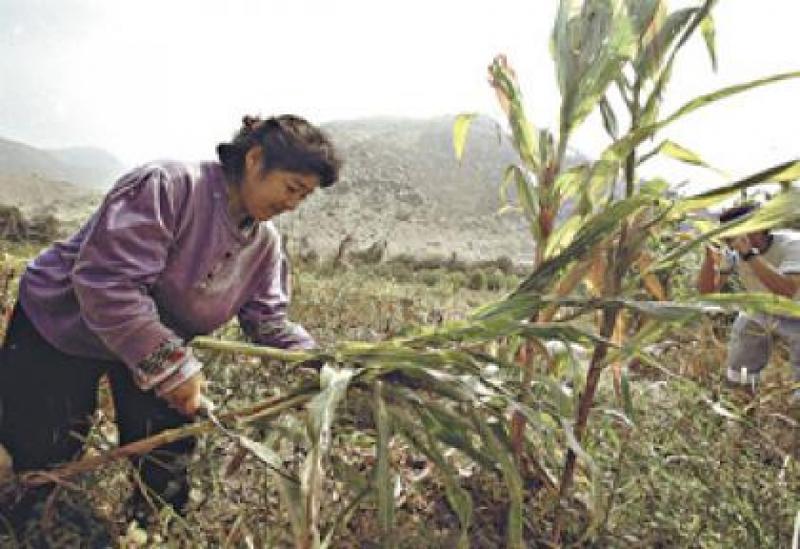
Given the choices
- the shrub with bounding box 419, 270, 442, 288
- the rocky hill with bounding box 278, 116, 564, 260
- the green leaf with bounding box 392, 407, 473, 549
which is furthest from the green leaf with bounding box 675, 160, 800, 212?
the rocky hill with bounding box 278, 116, 564, 260

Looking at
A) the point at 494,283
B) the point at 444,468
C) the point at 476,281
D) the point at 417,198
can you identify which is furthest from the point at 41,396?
the point at 417,198

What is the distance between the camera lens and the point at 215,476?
1.66m

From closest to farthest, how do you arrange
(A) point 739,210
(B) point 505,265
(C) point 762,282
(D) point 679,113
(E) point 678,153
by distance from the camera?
(D) point 679,113, (E) point 678,153, (A) point 739,210, (C) point 762,282, (B) point 505,265

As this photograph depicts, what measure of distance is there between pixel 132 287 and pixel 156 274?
0.07m

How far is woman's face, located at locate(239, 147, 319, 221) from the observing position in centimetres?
154

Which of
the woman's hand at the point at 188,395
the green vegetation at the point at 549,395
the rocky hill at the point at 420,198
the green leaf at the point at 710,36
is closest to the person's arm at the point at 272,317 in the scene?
the green vegetation at the point at 549,395

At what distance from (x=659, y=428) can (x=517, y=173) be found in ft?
3.88

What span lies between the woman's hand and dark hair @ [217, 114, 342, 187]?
53cm

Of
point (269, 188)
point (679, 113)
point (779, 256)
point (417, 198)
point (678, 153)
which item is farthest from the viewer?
point (417, 198)

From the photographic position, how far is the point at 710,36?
1379mm

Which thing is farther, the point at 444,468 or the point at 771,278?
the point at 771,278

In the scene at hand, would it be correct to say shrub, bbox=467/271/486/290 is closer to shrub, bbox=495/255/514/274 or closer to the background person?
shrub, bbox=495/255/514/274

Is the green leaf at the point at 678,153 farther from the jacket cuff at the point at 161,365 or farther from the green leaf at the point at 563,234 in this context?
the jacket cuff at the point at 161,365

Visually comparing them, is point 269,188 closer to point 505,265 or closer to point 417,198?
point 505,265
